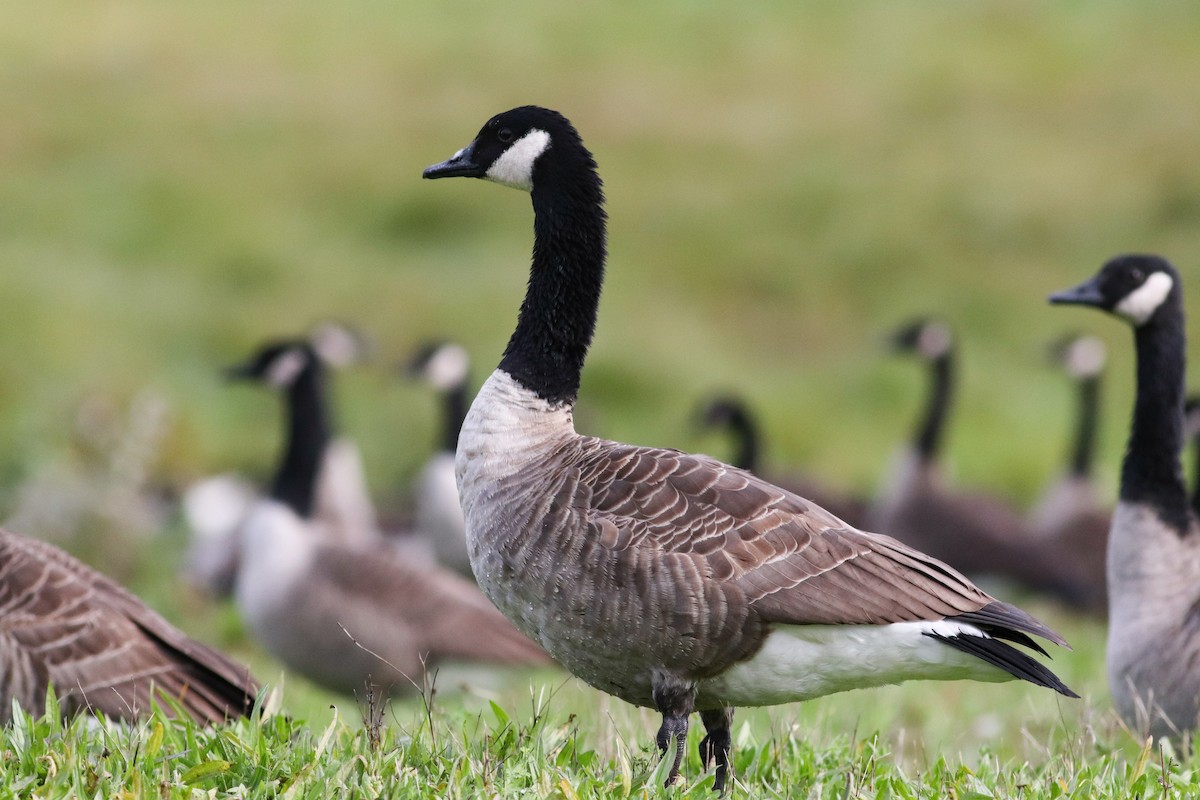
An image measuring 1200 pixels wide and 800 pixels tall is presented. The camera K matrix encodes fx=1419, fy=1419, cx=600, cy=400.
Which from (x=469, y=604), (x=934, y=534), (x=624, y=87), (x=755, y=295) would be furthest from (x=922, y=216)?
(x=469, y=604)

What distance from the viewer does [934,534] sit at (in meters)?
12.7

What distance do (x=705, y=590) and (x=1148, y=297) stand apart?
3.43 metres

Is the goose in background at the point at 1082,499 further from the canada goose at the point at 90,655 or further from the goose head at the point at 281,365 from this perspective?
the canada goose at the point at 90,655

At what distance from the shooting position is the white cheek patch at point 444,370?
43.7ft

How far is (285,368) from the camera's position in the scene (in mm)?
10461

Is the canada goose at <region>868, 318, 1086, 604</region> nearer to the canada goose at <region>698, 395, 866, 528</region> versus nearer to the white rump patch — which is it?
the canada goose at <region>698, 395, 866, 528</region>

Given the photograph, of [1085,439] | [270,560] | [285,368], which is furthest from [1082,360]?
[270,560]

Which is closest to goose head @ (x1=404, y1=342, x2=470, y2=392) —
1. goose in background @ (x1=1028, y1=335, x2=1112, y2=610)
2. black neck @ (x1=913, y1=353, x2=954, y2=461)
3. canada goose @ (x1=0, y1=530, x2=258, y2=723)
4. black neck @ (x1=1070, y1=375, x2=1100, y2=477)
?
black neck @ (x1=913, y1=353, x2=954, y2=461)

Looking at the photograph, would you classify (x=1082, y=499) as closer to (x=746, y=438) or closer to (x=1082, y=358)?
(x=1082, y=358)

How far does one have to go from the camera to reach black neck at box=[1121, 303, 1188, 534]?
6.29m

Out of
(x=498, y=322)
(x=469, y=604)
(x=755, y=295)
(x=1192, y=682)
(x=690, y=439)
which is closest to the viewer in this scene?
(x=1192, y=682)

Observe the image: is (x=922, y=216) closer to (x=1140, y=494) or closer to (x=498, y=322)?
(x=498, y=322)

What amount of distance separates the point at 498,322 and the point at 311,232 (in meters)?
4.05

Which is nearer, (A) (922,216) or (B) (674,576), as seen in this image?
(B) (674,576)
